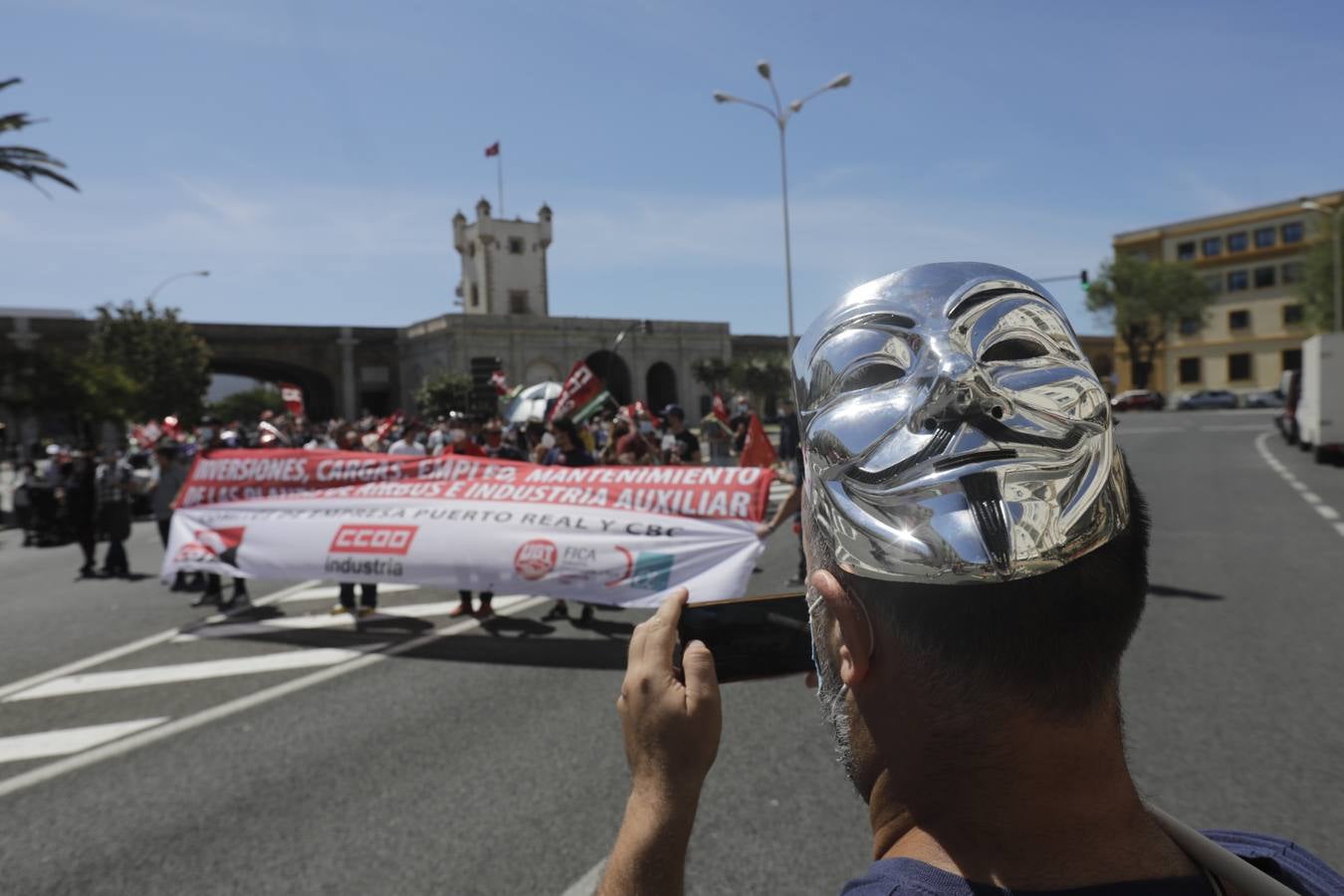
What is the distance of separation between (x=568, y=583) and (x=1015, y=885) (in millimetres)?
6823

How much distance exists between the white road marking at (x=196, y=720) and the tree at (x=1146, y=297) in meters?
70.6

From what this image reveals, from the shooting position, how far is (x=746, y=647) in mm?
1652

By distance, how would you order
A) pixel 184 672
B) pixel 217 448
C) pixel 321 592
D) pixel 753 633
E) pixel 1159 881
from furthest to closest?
pixel 217 448 < pixel 321 592 < pixel 184 672 < pixel 753 633 < pixel 1159 881

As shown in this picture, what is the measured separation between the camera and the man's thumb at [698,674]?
53.7 inches

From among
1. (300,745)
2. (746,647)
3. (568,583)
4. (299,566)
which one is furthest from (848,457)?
(299,566)

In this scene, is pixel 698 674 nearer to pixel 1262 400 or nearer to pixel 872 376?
pixel 872 376

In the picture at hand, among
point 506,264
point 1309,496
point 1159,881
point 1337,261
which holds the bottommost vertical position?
point 1309,496

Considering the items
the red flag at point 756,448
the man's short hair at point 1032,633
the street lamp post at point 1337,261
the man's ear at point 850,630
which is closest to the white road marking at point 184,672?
the red flag at point 756,448

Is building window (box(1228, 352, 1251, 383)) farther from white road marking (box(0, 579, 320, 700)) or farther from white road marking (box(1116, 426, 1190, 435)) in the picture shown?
white road marking (box(0, 579, 320, 700))

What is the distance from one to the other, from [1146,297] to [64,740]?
74500 millimetres

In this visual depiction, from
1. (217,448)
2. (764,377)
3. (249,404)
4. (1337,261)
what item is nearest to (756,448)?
(217,448)

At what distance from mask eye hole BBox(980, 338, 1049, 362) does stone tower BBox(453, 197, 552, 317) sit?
Result: 76.2 metres

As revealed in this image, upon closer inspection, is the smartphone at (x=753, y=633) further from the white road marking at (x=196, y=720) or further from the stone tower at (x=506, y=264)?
the stone tower at (x=506, y=264)

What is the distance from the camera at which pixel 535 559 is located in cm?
788
